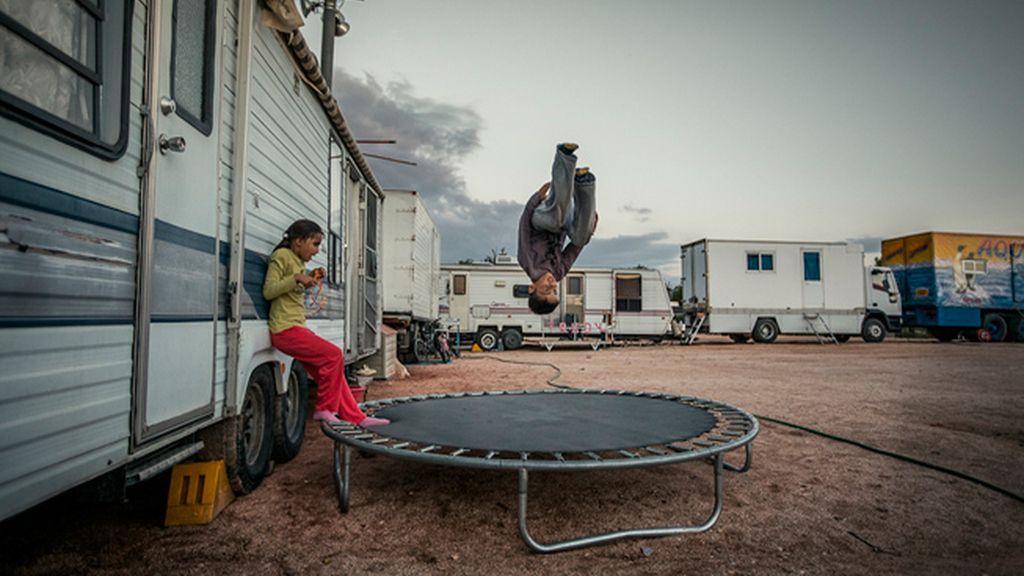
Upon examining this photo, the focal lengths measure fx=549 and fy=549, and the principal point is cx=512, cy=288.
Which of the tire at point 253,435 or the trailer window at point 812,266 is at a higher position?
the trailer window at point 812,266

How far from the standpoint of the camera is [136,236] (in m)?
2.01

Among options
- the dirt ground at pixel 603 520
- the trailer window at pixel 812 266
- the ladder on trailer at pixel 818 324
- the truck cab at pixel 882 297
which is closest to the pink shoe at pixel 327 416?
the dirt ground at pixel 603 520

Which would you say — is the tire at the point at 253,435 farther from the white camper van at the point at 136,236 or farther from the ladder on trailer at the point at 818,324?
the ladder on trailer at the point at 818,324

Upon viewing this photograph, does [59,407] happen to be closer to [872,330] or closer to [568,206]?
[568,206]

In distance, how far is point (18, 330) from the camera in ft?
4.75

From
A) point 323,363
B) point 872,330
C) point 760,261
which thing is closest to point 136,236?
point 323,363

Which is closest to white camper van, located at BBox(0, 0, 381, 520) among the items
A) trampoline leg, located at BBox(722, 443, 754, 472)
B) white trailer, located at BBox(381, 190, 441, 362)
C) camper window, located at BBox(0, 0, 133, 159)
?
camper window, located at BBox(0, 0, 133, 159)

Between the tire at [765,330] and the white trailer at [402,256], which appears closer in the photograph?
the white trailer at [402,256]

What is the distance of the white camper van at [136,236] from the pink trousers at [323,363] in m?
0.17

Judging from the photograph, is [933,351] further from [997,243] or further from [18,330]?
[18,330]

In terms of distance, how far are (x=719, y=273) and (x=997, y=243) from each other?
33.5 feet

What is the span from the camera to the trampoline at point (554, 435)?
2.70 meters

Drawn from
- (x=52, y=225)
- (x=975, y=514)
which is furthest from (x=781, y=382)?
(x=52, y=225)

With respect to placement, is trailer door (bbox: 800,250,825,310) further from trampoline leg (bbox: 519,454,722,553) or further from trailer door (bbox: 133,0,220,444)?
trailer door (bbox: 133,0,220,444)
